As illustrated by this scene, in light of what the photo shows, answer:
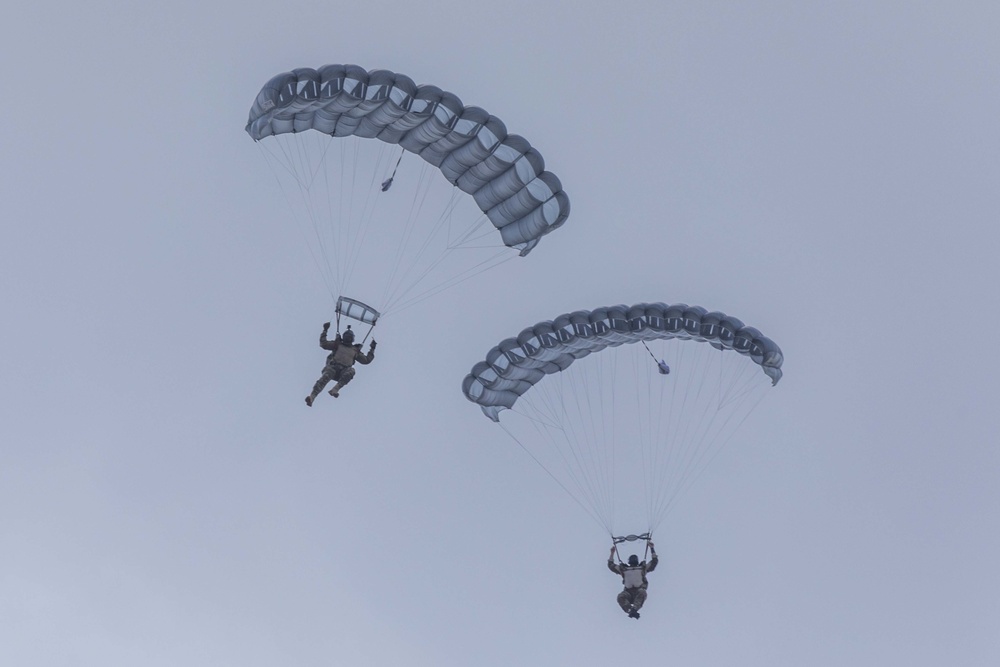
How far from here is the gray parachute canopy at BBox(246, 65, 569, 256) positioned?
120ft

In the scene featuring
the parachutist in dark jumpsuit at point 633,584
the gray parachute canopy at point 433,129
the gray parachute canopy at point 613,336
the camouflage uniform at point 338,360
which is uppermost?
the gray parachute canopy at point 433,129

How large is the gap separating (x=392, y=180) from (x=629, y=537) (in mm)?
9590

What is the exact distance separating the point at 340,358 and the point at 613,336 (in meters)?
6.02

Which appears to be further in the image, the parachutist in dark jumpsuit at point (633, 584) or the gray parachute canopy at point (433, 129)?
the parachutist in dark jumpsuit at point (633, 584)

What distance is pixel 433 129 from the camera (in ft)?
123

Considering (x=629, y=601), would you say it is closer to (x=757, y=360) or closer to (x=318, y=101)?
(x=757, y=360)

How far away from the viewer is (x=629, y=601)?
3984 cm

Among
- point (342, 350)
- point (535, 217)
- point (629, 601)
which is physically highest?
point (535, 217)

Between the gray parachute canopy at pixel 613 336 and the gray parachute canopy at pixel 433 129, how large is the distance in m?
2.07

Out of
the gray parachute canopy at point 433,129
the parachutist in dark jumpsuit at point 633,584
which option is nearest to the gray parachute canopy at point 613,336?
the gray parachute canopy at point 433,129

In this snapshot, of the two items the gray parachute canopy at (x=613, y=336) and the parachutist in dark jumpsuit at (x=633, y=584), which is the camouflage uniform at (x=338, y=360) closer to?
the gray parachute canopy at (x=613, y=336)

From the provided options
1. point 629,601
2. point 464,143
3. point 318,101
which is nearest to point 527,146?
point 464,143

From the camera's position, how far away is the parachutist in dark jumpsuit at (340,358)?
127 feet

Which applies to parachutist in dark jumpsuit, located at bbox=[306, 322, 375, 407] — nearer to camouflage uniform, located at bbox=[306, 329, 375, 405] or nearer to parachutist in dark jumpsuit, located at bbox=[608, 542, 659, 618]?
camouflage uniform, located at bbox=[306, 329, 375, 405]
